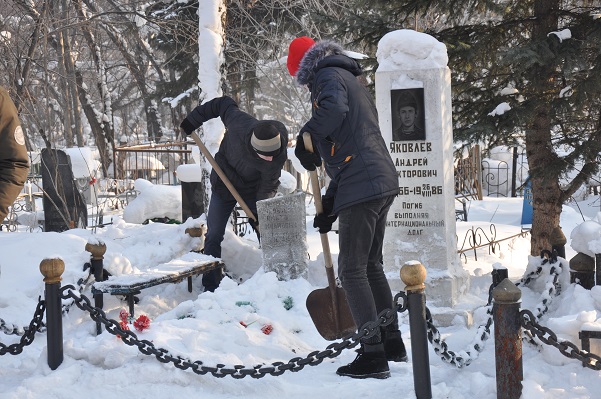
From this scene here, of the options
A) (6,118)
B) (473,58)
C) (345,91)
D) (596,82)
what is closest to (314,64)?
(345,91)

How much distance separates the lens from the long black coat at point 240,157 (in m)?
7.58

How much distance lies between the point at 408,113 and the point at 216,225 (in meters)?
2.47

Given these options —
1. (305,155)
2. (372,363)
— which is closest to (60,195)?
(305,155)

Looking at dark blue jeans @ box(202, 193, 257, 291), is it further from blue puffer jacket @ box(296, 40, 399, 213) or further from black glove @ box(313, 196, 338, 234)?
blue puffer jacket @ box(296, 40, 399, 213)

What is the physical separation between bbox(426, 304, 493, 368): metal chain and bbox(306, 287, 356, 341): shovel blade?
106 cm

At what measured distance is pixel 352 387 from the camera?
4.42 m

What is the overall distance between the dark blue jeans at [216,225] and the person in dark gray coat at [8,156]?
3.73 metres

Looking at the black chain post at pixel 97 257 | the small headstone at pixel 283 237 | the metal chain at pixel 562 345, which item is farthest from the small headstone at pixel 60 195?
the metal chain at pixel 562 345

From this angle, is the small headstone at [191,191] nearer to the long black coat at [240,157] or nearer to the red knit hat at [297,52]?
the long black coat at [240,157]

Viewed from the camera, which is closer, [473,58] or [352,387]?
[352,387]

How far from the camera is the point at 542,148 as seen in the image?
27.7 ft

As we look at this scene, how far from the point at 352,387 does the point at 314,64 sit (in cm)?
200

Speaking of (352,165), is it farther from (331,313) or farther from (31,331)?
(31,331)

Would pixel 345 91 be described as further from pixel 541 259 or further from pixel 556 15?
pixel 556 15
